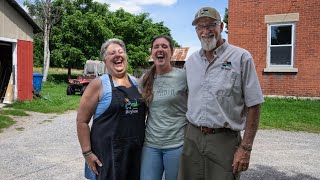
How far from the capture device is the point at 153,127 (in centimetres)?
322

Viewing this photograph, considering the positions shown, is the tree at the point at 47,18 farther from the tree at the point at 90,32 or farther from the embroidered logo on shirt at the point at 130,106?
the embroidered logo on shirt at the point at 130,106

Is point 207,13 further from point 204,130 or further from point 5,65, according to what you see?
point 5,65

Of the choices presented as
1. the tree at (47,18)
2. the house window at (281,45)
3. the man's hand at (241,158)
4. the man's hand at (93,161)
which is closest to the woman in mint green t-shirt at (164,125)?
the man's hand at (93,161)

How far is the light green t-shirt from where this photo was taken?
3.18 meters

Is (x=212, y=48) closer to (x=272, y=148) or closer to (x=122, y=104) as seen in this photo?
(x=122, y=104)

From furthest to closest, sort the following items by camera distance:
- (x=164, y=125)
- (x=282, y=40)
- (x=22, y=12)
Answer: (x=22, y=12) < (x=282, y=40) < (x=164, y=125)

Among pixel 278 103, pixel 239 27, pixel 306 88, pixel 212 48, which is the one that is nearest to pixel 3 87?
pixel 239 27

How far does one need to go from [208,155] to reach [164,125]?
0.49m

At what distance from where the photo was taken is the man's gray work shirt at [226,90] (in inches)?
111

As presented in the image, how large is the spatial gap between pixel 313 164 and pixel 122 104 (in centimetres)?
425

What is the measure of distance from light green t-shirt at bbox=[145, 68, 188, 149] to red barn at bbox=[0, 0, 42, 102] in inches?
489

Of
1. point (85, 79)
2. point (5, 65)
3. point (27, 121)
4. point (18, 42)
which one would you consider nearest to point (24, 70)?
point (18, 42)

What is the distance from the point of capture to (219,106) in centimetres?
287

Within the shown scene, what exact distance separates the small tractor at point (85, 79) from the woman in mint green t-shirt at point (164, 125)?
51.5 feet
